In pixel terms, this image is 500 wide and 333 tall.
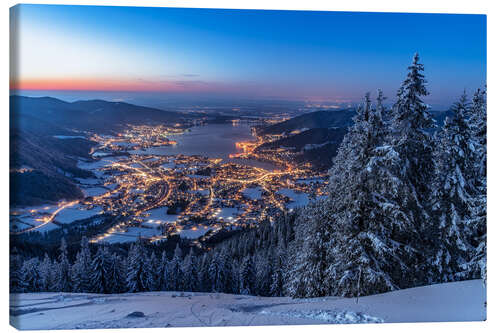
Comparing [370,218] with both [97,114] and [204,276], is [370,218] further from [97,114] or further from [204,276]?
[97,114]

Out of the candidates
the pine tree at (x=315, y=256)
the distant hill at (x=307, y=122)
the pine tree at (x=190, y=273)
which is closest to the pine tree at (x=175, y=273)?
the pine tree at (x=190, y=273)

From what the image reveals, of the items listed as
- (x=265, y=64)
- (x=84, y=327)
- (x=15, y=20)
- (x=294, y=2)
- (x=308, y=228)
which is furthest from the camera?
(x=265, y=64)

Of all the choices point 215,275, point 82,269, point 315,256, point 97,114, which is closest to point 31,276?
point 82,269

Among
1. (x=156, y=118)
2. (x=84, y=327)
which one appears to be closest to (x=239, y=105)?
(x=156, y=118)

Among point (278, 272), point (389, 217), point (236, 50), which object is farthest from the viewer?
point (278, 272)

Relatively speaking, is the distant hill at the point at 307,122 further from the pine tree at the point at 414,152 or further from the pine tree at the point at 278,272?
the pine tree at the point at 278,272

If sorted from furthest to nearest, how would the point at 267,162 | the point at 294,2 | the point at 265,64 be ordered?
the point at 267,162
the point at 265,64
the point at 294,2

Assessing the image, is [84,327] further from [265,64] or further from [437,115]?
[437,115]
